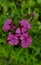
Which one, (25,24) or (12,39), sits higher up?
(25,24)

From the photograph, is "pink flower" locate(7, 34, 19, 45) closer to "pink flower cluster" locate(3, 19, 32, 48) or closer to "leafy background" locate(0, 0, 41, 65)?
"pink flower cluster" locate(3, 19, 32, 48)

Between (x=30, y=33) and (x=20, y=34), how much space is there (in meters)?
0.23

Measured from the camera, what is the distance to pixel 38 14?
3.45 meters

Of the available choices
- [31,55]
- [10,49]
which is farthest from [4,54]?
[31,55]

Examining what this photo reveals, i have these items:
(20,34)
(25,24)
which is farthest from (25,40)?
(25,24)

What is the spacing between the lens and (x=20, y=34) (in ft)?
9.86

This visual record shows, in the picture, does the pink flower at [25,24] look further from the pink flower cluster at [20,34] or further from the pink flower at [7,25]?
the pink flower at [7,25]

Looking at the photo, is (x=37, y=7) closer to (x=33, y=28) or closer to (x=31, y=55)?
(x=33, y=28)

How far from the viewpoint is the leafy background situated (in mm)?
3053

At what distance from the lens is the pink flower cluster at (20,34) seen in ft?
9.80

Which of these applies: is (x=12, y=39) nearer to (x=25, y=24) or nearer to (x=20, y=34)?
(x=20, y=34)

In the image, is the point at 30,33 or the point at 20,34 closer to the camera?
the point at 20,34

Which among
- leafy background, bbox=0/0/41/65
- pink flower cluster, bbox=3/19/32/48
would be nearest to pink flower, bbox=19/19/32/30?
pink flower cluster, bbox=3/19/32/48

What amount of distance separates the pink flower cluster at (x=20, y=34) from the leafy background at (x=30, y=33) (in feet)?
0.32
